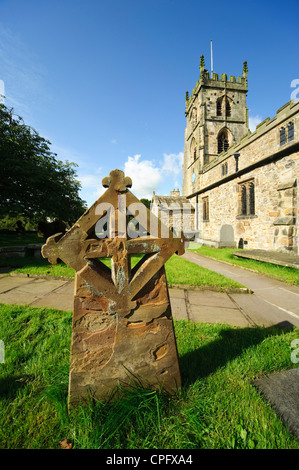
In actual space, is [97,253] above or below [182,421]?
above

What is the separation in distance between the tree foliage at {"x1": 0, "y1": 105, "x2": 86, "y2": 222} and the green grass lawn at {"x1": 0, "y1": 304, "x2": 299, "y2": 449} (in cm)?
847

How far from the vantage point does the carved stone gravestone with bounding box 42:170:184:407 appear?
1.46 metres

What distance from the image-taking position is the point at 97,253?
148 centimetres

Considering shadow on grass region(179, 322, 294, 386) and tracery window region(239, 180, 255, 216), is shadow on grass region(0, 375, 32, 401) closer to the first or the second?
shadow on grass region(179, 322, 294, 386)

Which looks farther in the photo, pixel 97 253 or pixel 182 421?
pixel 97 253

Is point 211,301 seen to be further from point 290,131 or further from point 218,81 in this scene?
point 218,81

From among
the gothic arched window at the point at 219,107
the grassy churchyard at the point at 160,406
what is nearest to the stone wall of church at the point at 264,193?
the grassy churchyard at the point at 160,406

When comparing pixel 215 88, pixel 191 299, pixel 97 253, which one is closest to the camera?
pixel 97 253

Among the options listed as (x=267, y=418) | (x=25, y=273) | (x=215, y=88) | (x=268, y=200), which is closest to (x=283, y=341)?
(x=267, y=418)

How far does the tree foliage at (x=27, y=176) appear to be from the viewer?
8.61 m
